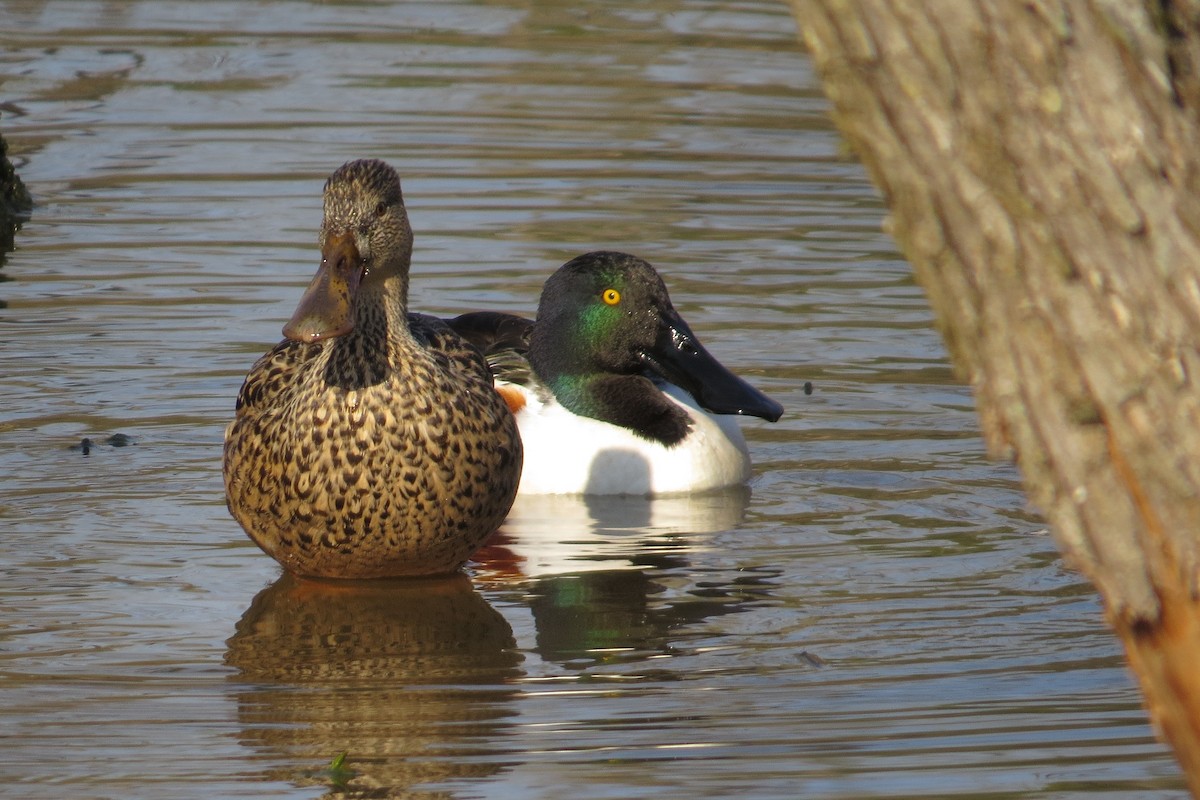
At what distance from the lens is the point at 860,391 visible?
8.68m

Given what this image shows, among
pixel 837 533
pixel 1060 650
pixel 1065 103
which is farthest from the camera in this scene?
pixel 837 533

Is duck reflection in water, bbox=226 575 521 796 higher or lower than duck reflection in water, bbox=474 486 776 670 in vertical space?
higher

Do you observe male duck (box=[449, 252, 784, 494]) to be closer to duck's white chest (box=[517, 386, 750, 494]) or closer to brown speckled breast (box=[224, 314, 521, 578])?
duck's white chest (box=[517, 386, 750, 494])

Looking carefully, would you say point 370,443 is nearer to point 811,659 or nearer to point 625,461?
point 811,659

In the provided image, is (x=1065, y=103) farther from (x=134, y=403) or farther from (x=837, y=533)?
(x=134, y=403)

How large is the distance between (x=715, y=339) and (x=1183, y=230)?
23.2 ft

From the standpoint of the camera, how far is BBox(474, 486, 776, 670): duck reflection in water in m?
5.85

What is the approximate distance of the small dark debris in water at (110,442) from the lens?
7672mm

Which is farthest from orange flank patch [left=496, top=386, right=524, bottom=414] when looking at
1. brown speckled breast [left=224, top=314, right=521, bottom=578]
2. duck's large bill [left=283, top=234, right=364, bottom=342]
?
duck's large bill [left=283, top=234, right=364, bottom=342]

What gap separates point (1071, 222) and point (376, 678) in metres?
3.40

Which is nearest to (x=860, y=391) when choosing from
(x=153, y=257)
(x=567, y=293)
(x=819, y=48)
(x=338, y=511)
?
(x=567, y=293)

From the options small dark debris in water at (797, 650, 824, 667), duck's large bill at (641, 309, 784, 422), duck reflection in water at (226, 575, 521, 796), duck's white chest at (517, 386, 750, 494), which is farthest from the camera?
duck's white chest at (517, 386, 750, 494)

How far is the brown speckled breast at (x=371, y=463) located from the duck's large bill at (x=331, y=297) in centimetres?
28

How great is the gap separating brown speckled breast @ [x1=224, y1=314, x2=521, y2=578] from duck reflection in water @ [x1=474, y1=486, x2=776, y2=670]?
438 mm
